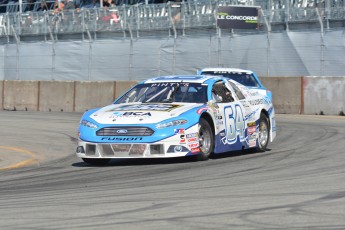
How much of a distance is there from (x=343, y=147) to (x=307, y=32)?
12431 millimetres

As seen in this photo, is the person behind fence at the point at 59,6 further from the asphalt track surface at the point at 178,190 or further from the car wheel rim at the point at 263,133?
the car wheel rim at the point at 263,133

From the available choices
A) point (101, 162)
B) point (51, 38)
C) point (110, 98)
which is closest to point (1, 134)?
point (101, 162)

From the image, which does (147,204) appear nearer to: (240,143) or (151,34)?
(240,143)

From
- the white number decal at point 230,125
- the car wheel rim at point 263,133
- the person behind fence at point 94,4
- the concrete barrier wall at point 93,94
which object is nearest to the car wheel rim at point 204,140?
the white number decal at point 230,125

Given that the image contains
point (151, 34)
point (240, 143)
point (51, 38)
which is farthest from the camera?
point (51, 38)

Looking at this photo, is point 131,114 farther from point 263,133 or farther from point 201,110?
point 263,133

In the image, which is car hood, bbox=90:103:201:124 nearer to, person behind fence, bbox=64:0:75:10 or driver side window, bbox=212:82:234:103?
driver side window, bbox=212:82:234:103

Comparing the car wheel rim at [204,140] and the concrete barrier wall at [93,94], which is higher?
the car wheel rim at [204,140]

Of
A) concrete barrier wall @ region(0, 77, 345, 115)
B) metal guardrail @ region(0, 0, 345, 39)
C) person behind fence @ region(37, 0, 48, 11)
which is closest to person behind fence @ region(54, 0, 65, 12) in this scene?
metal guardrail @ region(0, 0, 345, 39)

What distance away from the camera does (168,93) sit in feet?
46.1

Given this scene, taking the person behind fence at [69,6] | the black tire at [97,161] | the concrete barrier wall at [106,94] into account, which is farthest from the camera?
the person behind fence at [69,6]

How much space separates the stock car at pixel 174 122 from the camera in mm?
12828

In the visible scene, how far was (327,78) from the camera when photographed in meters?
26.4

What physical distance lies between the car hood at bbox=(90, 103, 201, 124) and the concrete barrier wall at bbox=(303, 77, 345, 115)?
13134mm
